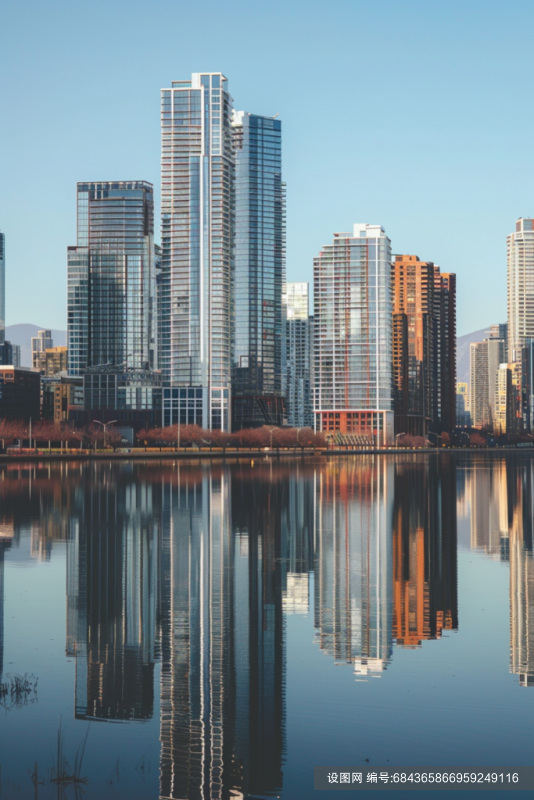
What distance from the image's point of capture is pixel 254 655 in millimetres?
24828

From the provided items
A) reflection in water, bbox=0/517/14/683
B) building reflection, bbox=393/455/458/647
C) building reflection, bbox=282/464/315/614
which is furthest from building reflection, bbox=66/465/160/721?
building reflection, bbox=393/455/458/647

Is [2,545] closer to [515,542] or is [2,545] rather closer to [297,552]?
[297,552]

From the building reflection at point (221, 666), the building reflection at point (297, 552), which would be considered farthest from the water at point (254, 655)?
the building reflection at point (297, 552)

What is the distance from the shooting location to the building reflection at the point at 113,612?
21453 millimetres

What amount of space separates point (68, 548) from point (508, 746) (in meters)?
29.6

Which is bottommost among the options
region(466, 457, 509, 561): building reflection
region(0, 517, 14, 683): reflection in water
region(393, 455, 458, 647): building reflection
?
region(466, 457, 509, 561): building reflection

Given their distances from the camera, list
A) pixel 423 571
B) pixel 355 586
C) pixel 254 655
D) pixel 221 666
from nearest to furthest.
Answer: pixel 221 666
pixel 254 655
pixel 355 586
pixel 423 571

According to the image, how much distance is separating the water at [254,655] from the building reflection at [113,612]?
0.10m

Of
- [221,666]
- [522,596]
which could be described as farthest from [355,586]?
[221,666]

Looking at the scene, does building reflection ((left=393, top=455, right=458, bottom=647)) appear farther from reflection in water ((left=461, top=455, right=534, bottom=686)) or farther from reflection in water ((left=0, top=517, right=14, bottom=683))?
reflection in water ((left=0, top=517, right=14, bottom=683))

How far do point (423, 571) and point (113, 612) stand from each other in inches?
535

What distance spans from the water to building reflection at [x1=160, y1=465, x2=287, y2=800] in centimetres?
5

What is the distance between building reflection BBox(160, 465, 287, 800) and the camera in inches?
686

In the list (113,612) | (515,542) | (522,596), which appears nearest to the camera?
(113,612)
